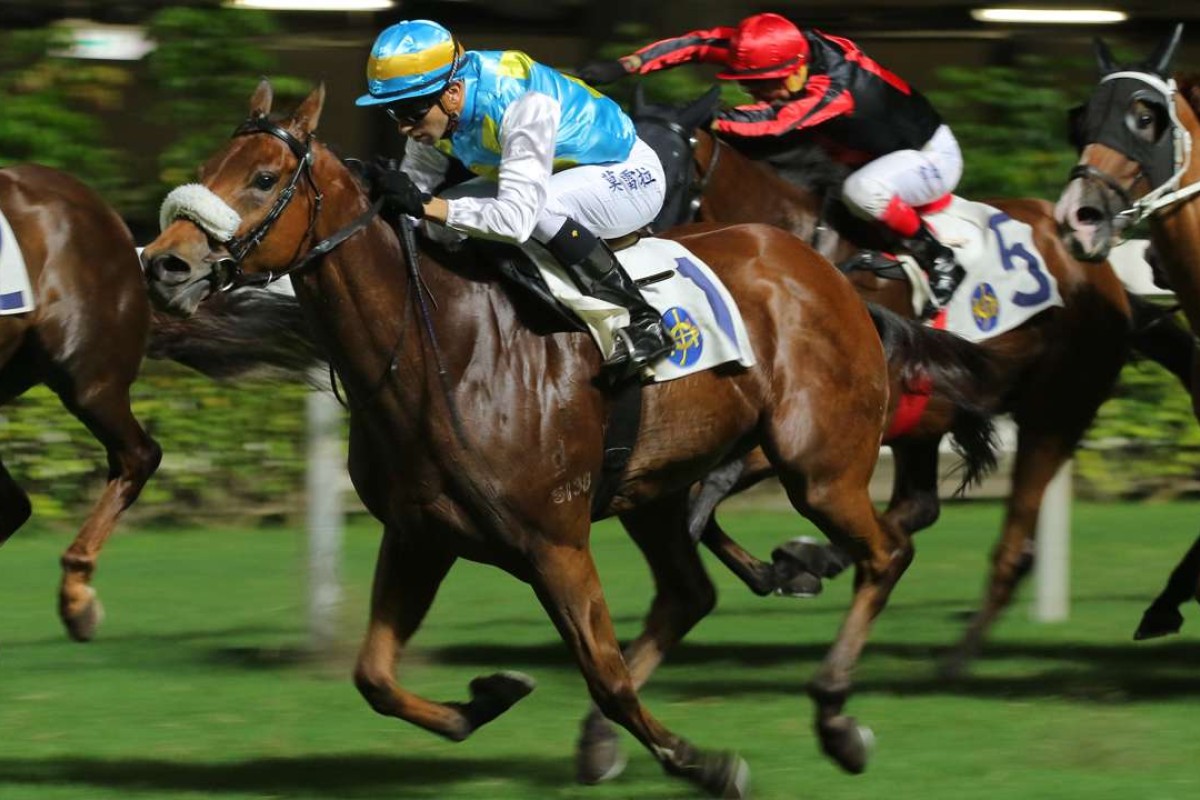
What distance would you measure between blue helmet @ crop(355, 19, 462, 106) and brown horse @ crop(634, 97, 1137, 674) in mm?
1974

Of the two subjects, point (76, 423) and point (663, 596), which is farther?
point (76, 423)

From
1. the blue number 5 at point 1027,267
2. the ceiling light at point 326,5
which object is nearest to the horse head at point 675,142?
the blue number 5 at point 1027,267

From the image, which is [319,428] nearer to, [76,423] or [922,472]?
[922,472]

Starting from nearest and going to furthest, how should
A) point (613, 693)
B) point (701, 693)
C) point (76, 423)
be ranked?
1. point (613, 693)
2. point (701, 693)
3. point (76, 423)

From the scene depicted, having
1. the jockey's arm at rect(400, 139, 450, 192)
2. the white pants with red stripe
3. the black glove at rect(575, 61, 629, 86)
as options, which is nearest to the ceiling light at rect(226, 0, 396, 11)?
the black glove at rect(575, 61, 629, 86)

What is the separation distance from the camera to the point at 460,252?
5.22m

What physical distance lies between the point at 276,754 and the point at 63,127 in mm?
5392

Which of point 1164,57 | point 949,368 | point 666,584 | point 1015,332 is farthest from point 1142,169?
point 666,584

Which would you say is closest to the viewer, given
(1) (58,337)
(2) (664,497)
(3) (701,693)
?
(2) (664,497)

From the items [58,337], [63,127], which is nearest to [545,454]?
[58,337]

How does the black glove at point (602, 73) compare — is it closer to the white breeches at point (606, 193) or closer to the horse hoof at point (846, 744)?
the white breeches at point (606, 193)

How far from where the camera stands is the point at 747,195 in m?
7.34

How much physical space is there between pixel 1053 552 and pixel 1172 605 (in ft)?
2.68

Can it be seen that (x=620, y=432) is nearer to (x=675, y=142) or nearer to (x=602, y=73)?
(x=675, y=142)
